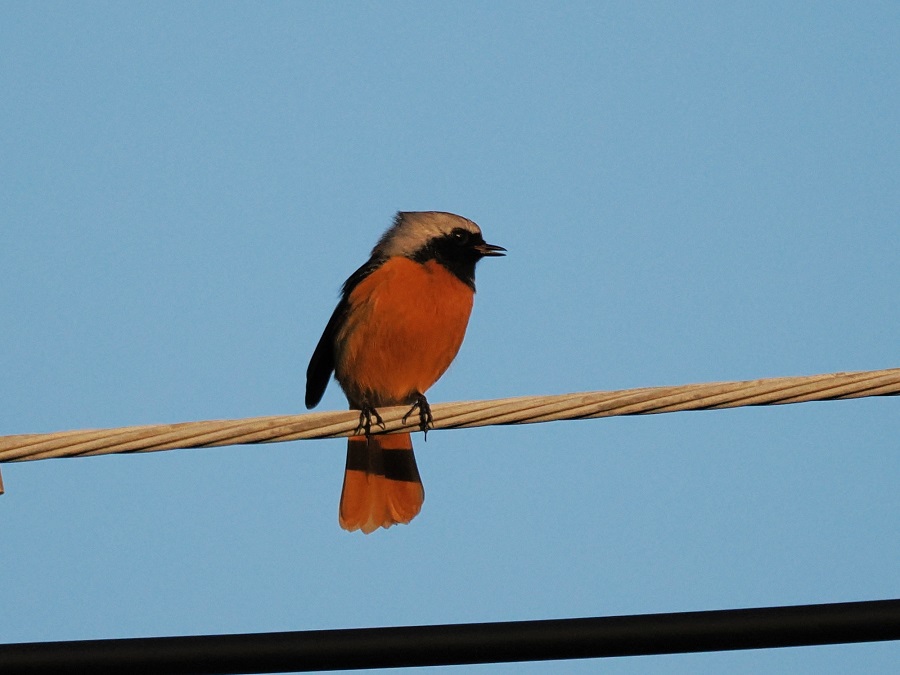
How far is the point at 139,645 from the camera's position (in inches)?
94.5

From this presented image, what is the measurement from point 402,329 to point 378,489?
102cm

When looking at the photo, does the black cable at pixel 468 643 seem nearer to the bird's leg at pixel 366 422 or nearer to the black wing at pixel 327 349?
the bird's leg at pixel 366 422

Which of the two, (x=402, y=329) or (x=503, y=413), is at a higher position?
(x=402, y=329)

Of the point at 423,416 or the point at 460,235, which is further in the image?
the point at 460,235

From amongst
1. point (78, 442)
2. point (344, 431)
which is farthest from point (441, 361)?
point (78, 442)

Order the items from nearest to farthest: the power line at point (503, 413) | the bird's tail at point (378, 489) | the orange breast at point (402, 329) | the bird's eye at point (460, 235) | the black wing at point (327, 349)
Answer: the power line at point (503, 413)
the orange breast at point (402, 329)
the bird's tail at point (378, 489)
the black wing at point (327, 349)
the bird's eye at point (460, 235)

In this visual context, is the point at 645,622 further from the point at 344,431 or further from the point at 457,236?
the point at 457,236

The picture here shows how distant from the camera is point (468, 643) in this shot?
2.43 m

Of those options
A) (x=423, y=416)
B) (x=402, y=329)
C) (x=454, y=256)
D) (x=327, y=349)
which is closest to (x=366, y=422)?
(x=423, y=416)

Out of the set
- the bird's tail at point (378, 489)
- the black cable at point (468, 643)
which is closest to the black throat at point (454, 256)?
the bird's tail at point (378, 489)

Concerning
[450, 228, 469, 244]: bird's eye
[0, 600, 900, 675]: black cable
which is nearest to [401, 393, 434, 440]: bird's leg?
[450, 228, 469, 244]: bird's eye

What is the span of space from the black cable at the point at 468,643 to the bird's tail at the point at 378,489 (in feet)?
13.9

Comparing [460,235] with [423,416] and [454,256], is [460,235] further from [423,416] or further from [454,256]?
[423,416]

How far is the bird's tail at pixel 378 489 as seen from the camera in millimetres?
6691
